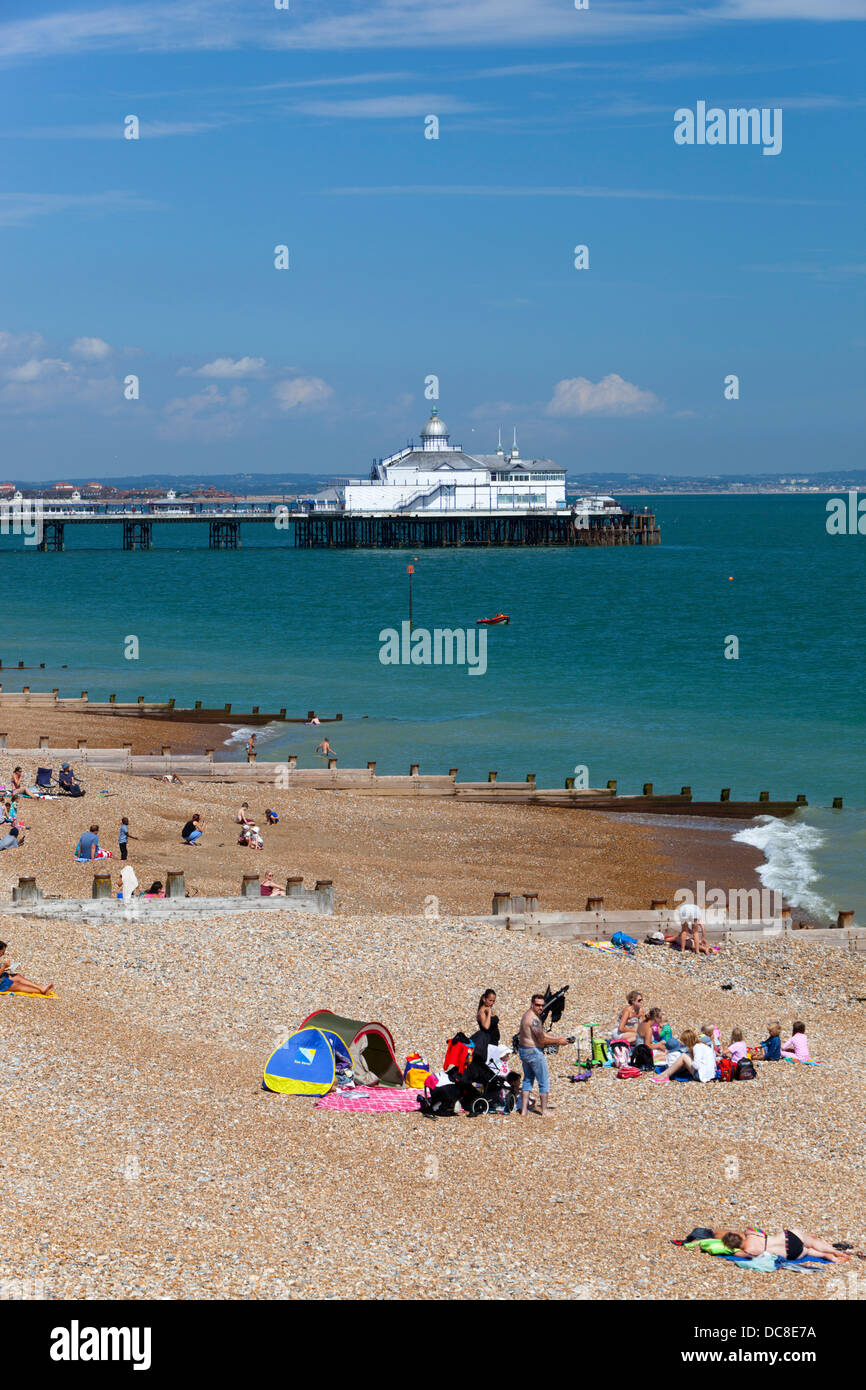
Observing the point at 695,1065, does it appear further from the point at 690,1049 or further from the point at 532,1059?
the point at 532,1059

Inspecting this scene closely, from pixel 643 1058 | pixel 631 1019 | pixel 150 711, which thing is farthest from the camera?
pixel 150 711

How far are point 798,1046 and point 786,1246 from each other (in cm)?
469

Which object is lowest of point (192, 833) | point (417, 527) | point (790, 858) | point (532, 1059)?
point (532, 1059)

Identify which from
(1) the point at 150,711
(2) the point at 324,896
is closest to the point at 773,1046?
(2) the point at 324,896

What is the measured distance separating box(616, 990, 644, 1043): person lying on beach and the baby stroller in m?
1.94

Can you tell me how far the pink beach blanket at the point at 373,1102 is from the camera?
38.8 feet

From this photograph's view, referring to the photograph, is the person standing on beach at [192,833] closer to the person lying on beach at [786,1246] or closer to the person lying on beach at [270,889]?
the person lying on beach at [270,889]

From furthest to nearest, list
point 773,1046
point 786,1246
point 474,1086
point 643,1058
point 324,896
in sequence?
point 324,896 < point 773,1046 < point 643,1058 < point 474,1086 < point 786,1246

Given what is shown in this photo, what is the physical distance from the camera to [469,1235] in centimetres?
934

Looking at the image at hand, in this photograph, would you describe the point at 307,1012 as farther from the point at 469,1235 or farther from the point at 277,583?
the point at 277,583

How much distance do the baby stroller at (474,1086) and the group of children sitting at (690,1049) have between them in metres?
1.74

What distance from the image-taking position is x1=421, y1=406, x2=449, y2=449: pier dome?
125125mm

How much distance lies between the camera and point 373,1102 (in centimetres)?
1195
